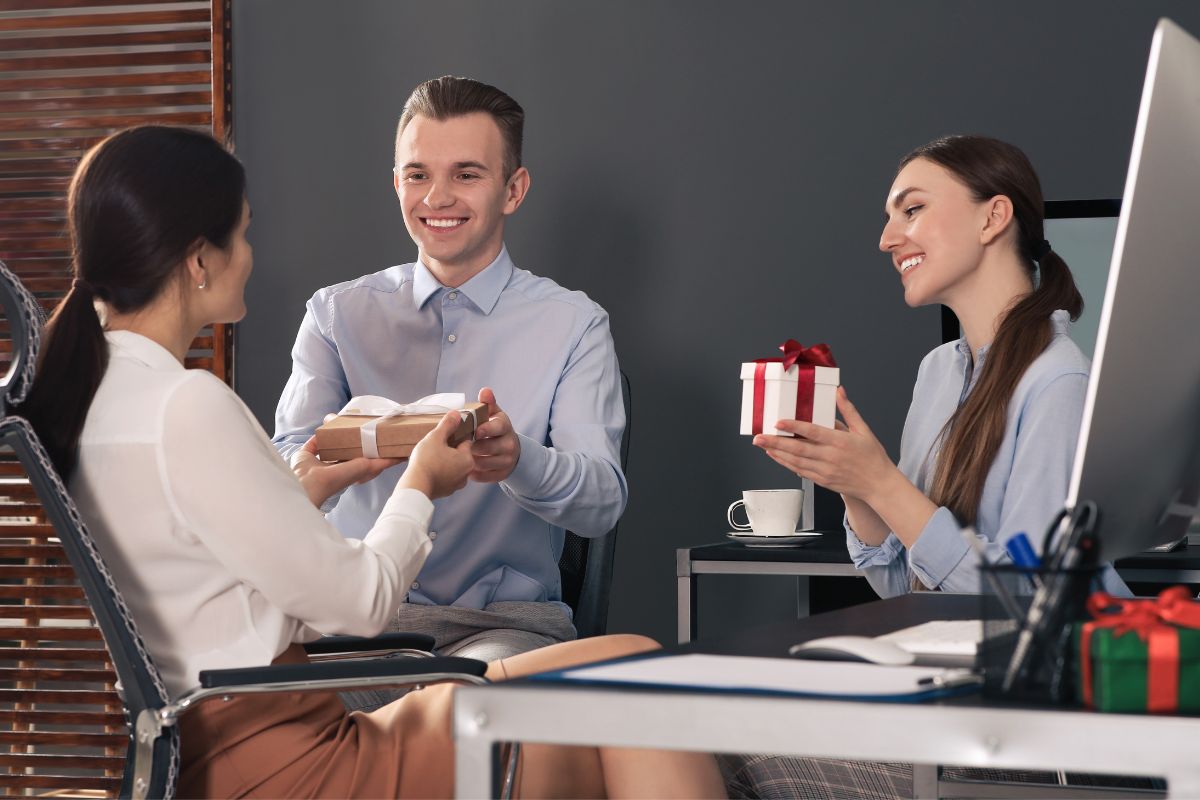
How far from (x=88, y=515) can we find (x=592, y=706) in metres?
0.87

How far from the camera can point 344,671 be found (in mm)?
1350

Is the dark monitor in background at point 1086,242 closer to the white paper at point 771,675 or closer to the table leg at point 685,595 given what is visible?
the table leg at point 685,595

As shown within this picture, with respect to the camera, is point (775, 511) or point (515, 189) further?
point (775, 511)

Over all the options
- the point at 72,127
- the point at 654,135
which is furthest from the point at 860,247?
the point at 72,127

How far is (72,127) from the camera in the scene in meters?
3.71

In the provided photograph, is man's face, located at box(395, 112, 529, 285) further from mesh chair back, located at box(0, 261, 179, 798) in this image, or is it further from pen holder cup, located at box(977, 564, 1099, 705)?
pen holder cup, located at box(977, 564, 1099, 705)

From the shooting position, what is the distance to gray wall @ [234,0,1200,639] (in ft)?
11.0

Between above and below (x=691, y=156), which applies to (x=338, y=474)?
below

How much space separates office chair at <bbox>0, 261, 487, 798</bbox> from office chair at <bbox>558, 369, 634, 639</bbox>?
124cm

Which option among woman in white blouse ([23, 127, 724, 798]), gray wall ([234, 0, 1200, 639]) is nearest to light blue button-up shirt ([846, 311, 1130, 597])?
woman in white blouse ([23, 127, 724, 798])

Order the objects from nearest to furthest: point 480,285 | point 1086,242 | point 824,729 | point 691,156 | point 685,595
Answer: point 824,729 < point 480,285 < point 685,595 < point 1086,242 < point 691,156

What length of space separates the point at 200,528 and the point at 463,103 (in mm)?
1513

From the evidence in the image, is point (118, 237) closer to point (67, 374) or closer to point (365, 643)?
point (67, 374)

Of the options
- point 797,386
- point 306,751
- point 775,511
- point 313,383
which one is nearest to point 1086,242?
point 775,511
